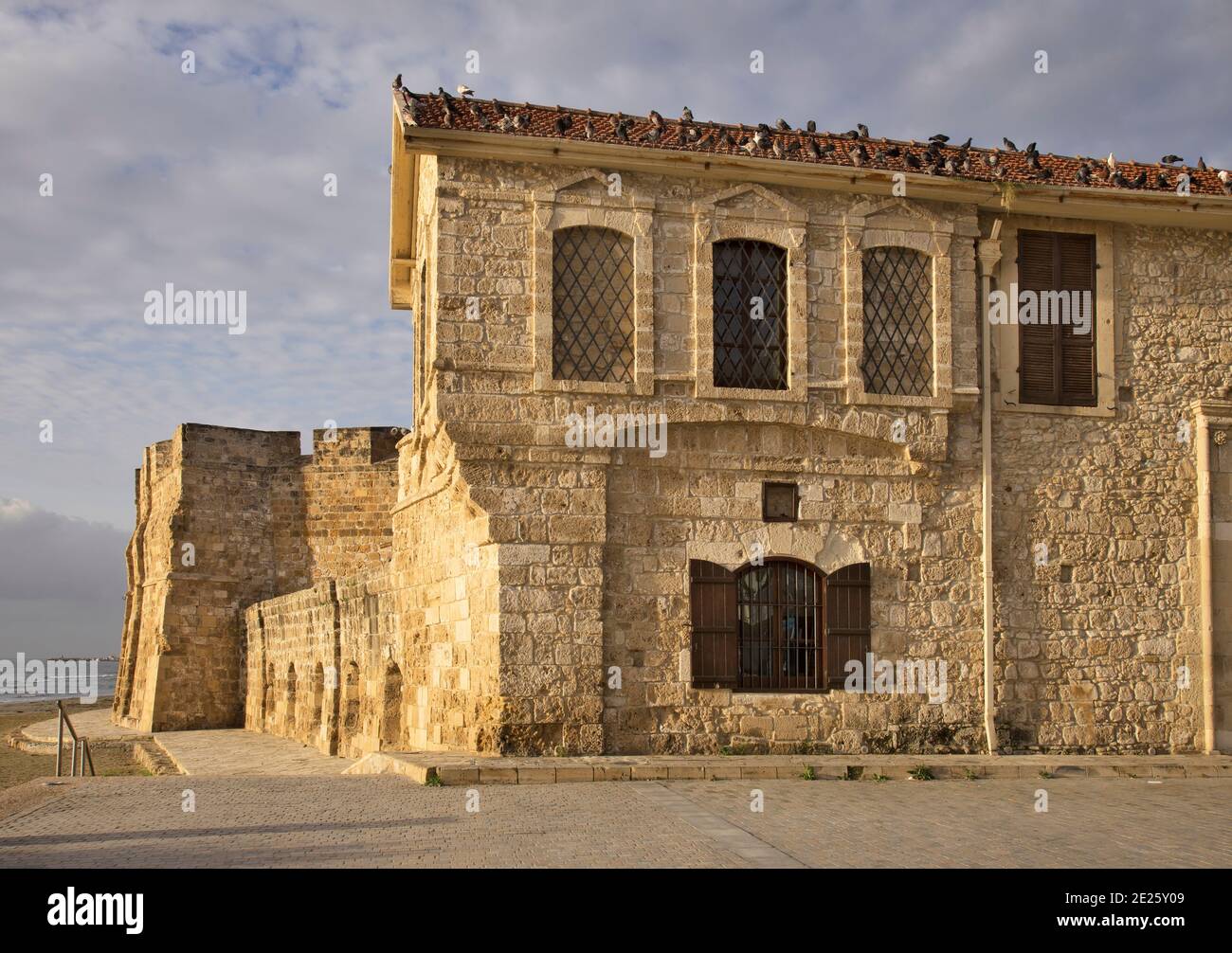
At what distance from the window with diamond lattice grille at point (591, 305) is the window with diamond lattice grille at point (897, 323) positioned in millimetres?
2824

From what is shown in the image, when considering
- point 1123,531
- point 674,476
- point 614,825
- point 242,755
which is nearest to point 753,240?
point 674,476

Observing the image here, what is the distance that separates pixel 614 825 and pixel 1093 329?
951 centimetres

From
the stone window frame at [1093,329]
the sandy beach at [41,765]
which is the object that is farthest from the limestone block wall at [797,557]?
the sandy beach at [41,765]

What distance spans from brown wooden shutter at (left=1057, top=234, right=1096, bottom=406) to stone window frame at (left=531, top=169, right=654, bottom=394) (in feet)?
16.9

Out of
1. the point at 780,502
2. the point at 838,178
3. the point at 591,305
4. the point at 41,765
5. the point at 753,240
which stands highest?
the point at 838,178

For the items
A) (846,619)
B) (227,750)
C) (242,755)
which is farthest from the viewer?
(227,750)

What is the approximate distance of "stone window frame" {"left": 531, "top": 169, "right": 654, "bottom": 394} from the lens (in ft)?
46.6

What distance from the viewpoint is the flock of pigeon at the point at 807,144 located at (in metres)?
14.5

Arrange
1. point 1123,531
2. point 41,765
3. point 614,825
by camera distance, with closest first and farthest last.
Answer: point 614,825 < point 1123,531 < point 41,765

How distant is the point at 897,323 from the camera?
50.4 ft

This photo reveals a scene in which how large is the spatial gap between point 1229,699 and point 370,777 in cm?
996

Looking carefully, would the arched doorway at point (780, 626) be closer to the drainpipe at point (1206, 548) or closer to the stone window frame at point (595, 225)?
the stone window frame at point (595, 225)

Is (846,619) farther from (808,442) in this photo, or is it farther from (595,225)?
(595,225)
